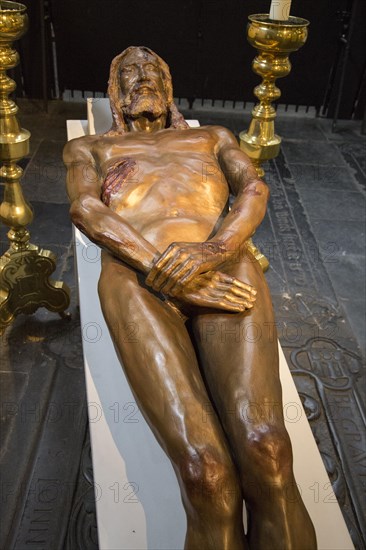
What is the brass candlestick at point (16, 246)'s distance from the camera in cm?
323

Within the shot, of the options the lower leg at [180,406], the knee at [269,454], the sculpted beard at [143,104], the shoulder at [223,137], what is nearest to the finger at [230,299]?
the lower leg at [180,406]

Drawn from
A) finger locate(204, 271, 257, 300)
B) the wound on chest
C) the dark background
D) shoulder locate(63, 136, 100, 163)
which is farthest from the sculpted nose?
the dark background

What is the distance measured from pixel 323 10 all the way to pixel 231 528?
646 cm

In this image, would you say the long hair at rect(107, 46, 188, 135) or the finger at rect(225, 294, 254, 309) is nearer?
the finger at rect(225, 294, 254, 309)

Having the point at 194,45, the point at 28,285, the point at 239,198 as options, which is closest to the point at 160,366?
the point at 239,198

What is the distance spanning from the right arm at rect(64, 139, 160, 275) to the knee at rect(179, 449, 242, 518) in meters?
0.84

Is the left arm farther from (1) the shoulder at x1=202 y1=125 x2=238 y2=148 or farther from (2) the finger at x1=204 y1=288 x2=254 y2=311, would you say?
(2) the finger at x1=204 y1=288 x2=254 y2=311

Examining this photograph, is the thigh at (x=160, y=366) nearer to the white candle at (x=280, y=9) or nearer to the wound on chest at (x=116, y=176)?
the wound on chest at (x=116, y=176)

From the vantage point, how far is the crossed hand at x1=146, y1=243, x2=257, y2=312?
2418mm

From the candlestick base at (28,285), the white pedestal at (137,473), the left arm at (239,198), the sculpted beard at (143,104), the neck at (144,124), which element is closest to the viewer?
the white pedestal at (137,473)

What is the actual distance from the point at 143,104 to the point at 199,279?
121cm

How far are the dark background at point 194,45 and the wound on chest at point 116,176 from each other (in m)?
4.27

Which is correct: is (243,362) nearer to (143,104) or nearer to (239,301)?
(239,301)

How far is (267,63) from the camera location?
3.23 m
